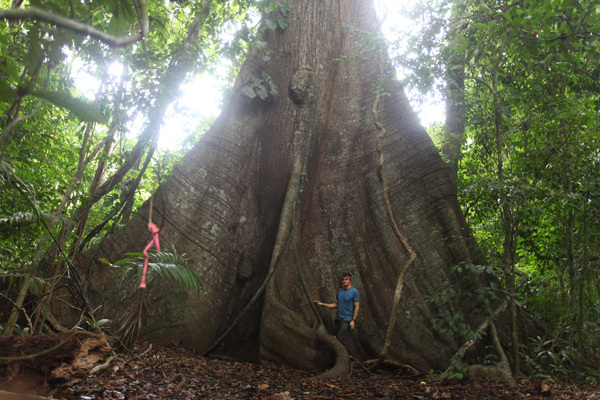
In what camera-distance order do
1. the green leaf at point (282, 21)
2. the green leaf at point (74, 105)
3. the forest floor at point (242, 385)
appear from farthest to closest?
the green leaf at point (282, 21) → the forest floor at point (242, 385) → the green leaf at point (74, 105)

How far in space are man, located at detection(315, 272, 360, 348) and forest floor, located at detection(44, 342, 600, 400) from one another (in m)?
0.48

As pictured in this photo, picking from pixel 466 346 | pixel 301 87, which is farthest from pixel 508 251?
pixel 301 87

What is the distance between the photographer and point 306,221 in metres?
4.25

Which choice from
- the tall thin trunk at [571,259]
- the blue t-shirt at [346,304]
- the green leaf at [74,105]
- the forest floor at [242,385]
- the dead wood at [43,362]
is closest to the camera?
the green leaf at [74,105]

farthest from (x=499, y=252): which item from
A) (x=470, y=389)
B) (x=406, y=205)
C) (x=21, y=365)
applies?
(x=21, y=365)

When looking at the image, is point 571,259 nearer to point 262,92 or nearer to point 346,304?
point 346,304

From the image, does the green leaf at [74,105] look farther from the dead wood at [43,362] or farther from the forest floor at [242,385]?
the forest floor at [242,385]

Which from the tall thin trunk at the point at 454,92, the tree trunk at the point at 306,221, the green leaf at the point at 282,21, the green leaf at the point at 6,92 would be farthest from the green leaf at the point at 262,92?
the green leaf at the point at 6,92

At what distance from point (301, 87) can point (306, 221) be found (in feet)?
5.61

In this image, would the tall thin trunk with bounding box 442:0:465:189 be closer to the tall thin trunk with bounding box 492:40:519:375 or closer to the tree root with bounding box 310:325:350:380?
the tall thin trunk with bounding box 492:40:519:375

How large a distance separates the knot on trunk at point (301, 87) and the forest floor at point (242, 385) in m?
3.15

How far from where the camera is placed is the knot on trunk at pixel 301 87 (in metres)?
4.48

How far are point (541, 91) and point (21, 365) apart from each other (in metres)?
4.20

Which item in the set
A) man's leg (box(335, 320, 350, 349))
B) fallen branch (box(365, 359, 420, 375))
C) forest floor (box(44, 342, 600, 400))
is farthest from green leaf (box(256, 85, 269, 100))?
fallen branch (box(365, 359, 420, 375))
